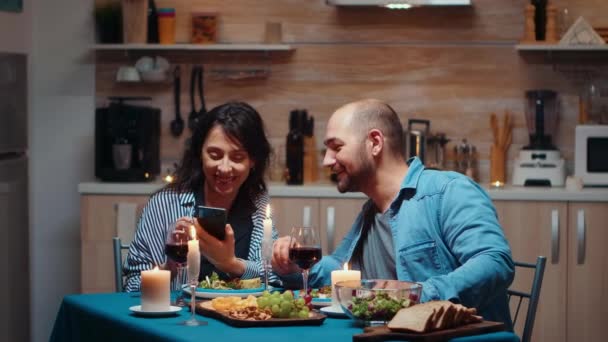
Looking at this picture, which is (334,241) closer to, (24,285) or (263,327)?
(24,285)

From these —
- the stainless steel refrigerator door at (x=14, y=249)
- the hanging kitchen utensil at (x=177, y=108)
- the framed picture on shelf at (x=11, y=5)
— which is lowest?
the stainless steel refrigerator door at (x=14, y=249)

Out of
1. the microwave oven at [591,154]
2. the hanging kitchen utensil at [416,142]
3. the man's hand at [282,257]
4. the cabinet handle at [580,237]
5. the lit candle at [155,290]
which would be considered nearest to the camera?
the lit candle at [155,290]

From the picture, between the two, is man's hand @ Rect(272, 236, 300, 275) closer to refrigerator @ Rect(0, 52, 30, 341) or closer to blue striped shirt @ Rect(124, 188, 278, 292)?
blue striped shirt @ Rect(124, 188, 278, 292)

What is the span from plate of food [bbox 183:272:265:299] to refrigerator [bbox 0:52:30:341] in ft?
8.09

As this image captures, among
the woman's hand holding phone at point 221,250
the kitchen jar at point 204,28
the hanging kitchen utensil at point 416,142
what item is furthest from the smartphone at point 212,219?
the kitchen jar at point 204,28

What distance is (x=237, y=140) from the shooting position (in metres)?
3.25

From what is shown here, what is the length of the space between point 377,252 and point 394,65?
→ 2.53 meters

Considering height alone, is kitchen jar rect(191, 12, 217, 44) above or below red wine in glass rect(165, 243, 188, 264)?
above

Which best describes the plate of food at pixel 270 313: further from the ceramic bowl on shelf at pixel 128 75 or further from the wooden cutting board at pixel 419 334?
the ceramic bowl on shelf at pixel 128 75

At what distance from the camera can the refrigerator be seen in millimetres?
4875

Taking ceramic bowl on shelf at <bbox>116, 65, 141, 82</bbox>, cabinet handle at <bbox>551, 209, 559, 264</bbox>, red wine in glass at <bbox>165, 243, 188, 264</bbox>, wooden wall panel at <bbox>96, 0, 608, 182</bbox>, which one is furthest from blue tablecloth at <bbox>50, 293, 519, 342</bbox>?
wooden wall panel at <bbox>96, 0, 608, 182</bbox>

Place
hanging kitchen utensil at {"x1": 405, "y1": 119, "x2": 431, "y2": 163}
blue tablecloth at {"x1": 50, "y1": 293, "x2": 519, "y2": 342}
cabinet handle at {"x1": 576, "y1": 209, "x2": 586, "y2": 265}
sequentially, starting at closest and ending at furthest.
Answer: blue tablecloth at {"x1": 50, "y1": 293, "x2": 519, "y2": 342} < cabinet handle at {"x1": 576, "y1": 209, "x2": 586, "y2": 265} < hanging kitchen utensil at {"x1": 405, "y1": 119, "x2": 431, "y2": 163}

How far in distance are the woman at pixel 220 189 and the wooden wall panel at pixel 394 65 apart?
2.05m

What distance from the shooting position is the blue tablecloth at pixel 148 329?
2146 mm
